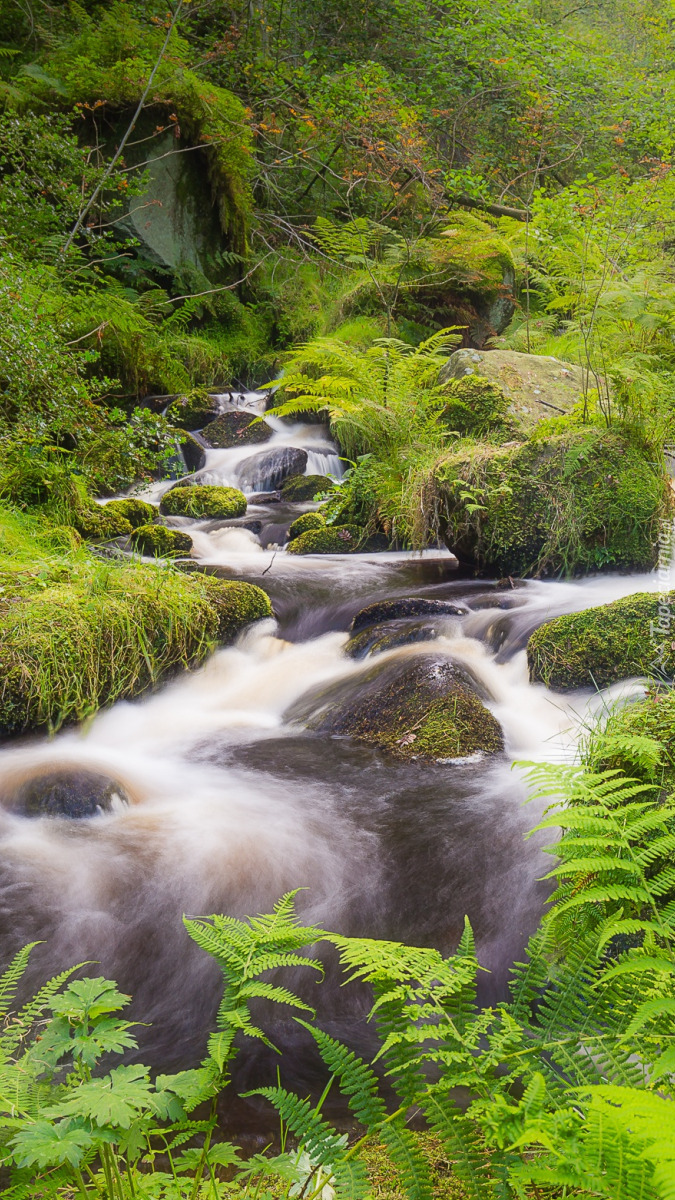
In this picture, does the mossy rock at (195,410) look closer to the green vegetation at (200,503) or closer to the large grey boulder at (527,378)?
the green vegetation at (200,503)

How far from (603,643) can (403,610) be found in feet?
5.26

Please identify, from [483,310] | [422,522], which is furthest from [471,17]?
[422,522]

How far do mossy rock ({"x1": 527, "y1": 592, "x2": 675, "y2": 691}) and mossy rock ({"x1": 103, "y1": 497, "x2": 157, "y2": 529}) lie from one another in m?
4.71

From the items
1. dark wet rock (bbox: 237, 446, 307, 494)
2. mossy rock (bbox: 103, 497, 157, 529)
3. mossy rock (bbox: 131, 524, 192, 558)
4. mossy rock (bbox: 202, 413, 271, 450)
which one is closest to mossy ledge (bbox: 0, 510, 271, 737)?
mossy rock (bbox: 131, 524, 192, 558)

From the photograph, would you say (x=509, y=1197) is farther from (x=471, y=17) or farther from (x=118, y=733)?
(x=471, y=17)

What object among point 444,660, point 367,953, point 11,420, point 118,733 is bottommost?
point 118,733

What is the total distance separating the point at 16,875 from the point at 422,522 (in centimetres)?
487

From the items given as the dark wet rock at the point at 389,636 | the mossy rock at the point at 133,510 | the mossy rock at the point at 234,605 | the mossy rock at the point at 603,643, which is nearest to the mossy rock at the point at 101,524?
the mossy rock at the point at 133,510

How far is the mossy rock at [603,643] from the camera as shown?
4191 millimetres

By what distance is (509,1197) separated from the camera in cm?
129

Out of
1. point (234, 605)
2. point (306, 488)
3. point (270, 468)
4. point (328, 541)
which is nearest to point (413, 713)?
point (234, 605)

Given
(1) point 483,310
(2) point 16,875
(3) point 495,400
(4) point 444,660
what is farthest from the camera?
(1) point 483,310

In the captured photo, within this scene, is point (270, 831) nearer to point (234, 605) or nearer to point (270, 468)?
point (234, 605)

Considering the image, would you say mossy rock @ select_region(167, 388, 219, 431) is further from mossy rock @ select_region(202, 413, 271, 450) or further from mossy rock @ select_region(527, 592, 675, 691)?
mossy rock @ select_region(527, 592, 675, 691)
